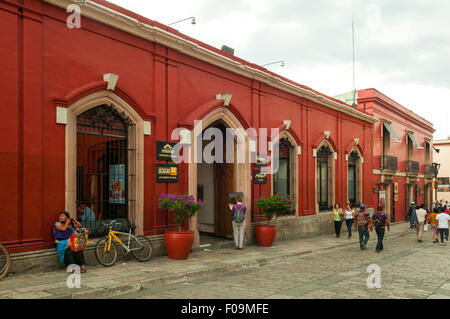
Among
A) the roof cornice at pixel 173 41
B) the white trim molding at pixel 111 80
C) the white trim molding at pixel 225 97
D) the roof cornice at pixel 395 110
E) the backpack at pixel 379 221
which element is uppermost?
the roof cornice at pixel 395 110

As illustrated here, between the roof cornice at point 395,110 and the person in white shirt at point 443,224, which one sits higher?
the roof cornice at point 395,110

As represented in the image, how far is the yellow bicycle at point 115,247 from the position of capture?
1012 cm

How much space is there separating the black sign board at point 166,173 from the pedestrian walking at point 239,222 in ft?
8.03

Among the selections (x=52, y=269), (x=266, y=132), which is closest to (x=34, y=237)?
(x=52, y=269)

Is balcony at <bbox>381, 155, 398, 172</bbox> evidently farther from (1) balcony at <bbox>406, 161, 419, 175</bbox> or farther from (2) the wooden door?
(2) the wooden door

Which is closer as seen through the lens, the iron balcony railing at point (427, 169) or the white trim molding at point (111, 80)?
the white trim molding at point (111, 80)

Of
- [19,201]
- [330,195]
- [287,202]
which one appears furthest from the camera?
[330,195]

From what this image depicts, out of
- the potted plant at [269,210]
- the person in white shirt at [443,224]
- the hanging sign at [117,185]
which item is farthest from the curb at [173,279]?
the person in white shirt at [443,224]

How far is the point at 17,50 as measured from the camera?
29.6ft

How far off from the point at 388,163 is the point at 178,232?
66.5 feet

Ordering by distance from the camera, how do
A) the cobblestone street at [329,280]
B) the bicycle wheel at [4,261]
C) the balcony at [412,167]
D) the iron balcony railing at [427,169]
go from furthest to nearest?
the iron balcony railing at [427,169] < the balcony at [412,167] < the bicycle wheel at [4,261] < the cobblestone street at [329,280]

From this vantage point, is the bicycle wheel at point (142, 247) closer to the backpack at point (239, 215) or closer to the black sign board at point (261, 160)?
the backpack at point (239, 215)

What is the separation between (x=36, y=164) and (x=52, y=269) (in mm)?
2283
